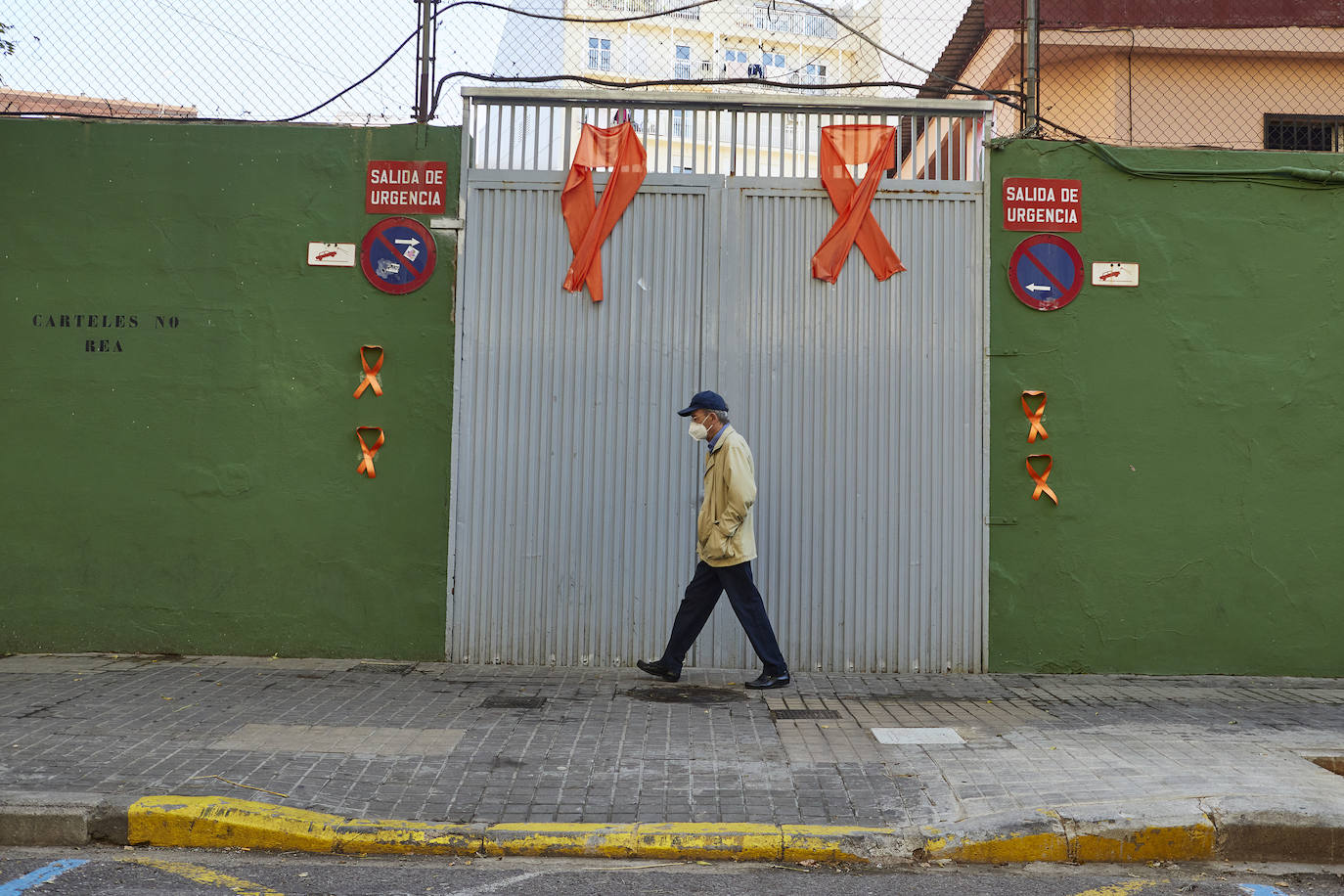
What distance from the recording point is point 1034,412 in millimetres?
7387

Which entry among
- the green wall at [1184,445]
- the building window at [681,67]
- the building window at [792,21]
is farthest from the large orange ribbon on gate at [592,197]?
the green wall at [1184,445]

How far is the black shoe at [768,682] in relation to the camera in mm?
6746

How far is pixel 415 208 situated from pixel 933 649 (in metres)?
4.79

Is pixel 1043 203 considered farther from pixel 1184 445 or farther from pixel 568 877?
pixel 568 877

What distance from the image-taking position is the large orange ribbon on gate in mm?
7387

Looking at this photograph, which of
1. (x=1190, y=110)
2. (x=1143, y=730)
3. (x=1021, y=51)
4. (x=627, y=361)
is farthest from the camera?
(x=1190, y=110)

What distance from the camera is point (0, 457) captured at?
7.40m

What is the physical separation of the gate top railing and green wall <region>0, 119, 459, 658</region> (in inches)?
18.2

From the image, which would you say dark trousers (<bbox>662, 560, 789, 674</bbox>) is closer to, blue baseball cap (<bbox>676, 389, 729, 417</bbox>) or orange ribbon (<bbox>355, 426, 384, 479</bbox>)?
blue baseball cap (<bbox>676, 389, 729, 417</bbox>)

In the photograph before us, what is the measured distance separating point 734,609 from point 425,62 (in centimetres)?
453

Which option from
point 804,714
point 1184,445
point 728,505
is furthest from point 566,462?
point 1184,445

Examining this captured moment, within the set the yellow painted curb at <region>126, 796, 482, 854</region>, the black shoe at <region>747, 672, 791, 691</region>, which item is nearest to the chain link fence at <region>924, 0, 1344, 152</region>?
the black shoe at <region>747, 672, 791, 691</region>

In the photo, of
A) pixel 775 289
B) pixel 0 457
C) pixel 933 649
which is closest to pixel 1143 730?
pixel 933 649

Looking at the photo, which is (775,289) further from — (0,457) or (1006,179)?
(0,457)
